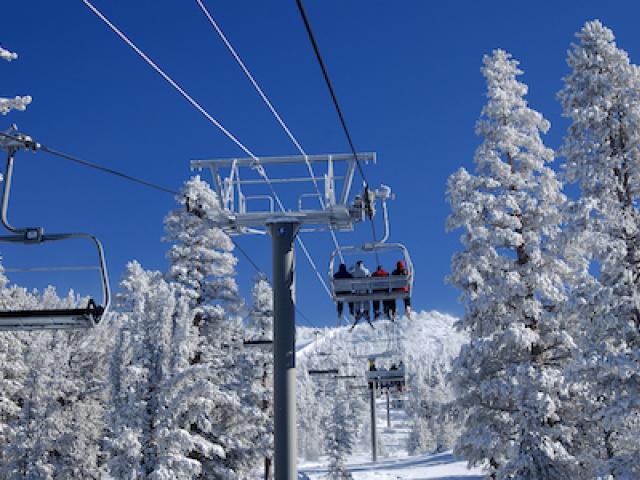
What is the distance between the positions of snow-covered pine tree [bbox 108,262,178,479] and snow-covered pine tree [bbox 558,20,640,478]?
1526 cm

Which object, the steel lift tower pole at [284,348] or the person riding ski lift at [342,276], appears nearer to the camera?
the steel lift tower pole at [284,348]

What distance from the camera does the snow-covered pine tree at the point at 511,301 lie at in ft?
57.9

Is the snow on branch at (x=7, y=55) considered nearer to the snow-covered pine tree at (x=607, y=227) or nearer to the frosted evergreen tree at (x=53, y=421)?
the snow-covered pine tree at (x=607, y=227)

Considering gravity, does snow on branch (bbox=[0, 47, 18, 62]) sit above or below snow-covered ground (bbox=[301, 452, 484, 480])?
above

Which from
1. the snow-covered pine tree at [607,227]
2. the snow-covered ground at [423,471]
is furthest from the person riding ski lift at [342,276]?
the snow-covered ground at [423,471]

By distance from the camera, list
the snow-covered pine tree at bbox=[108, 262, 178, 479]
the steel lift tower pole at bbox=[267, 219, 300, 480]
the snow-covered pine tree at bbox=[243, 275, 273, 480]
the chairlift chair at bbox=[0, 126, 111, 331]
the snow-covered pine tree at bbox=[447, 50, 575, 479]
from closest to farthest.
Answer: the chairlift chair at bbox=[0, 126, 111, 331] → the steel lift tower pole at bbox=[267, 219, 300, 480] → the snow-covered pine tree at bbox=[447, 50, 575, 479] → the snow-covered pine tree at bbox=[108, 262, 178, 479] → the snow-covered pine tree at bbox=[243, 275, 273, 480]

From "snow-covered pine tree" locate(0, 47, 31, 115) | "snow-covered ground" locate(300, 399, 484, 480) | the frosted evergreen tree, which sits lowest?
"snow-covered ground" locate(300, 399, 484, 480)

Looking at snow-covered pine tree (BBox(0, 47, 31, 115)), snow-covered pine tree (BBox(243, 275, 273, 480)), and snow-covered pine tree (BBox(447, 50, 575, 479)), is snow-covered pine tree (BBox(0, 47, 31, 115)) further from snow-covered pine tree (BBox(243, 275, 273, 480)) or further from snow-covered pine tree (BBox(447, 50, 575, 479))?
snow-covered pine tree (BBox(243, 275, 273, 480))

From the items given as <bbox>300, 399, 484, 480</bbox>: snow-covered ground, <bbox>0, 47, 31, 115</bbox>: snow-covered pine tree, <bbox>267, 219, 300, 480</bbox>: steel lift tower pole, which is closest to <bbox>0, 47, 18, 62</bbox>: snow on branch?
<bbox>0, 47, 31, 115</bbox>: snow-covered pine tree

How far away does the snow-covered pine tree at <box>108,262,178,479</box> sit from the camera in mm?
23828

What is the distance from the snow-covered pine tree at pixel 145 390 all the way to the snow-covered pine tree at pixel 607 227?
50.1ft

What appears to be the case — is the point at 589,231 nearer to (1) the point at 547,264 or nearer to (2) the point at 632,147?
(2) the point at 632,147

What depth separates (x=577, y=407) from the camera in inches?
728

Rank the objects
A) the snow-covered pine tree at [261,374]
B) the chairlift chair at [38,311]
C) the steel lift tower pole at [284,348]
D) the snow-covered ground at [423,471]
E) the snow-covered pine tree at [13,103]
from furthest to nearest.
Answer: the snow-covered ground at [423,471]
the snow-covered pine tree at [261,374]
the snow-covered pine tree at [13,103]
the steel lift tower pole at [284,348]
the chairlift chair at [38,311]
